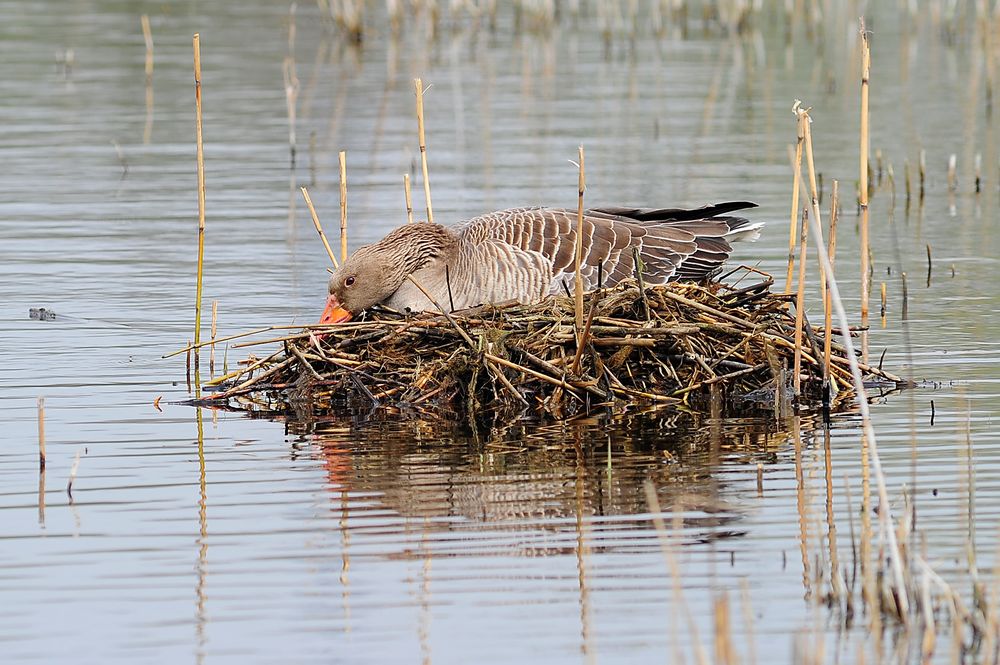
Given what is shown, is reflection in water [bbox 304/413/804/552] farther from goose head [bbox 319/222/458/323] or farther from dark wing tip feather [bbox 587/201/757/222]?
dark wing tip feather [bbox 587/201/757/222]

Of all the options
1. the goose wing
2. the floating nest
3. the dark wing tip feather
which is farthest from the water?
the dark wing tip feather

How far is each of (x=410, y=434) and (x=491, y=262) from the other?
160 centimetres

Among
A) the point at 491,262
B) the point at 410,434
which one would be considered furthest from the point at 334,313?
the point at 410,434

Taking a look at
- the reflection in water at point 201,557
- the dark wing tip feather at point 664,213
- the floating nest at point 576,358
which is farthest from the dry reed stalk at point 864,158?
the reflection in water at point 201,557

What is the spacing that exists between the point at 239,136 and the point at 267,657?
1744 centimetres

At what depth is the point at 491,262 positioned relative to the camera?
34.8 feet

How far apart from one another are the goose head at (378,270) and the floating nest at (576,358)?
1.48 feet

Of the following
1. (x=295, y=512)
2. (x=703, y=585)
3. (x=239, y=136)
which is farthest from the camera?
(x=239, y=136)

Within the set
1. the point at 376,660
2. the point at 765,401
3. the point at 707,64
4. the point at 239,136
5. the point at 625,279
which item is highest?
the point at 707,64

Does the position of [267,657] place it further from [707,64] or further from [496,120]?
[707,64]

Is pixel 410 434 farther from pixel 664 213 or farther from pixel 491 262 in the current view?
pixel 664 213

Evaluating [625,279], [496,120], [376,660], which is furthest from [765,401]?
[496,120]

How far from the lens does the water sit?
21.1 ft

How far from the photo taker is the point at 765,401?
33.1ft
